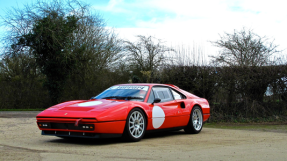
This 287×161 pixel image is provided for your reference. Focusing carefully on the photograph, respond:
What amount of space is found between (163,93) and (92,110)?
233cm

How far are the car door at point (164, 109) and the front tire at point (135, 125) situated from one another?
0.41 metres

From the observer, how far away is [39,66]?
78.0ft

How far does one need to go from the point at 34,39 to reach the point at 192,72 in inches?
533

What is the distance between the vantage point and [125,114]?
6.44m

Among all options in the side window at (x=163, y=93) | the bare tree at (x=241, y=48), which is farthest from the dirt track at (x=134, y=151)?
the bare tree at (x=241, y=48)

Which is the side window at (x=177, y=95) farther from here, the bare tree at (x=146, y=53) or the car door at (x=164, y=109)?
the bare tree at (x=146, y=53)

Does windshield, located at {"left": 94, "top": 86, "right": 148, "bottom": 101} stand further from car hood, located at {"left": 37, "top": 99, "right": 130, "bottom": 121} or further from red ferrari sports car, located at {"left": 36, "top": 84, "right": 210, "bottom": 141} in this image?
car hood, located at {"left": 37, "top": 99, "right": 130, "bottom": 121}

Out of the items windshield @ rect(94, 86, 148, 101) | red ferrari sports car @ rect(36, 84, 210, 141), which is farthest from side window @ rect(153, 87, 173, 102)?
windshield @ rect(94, 86, 148, 101)

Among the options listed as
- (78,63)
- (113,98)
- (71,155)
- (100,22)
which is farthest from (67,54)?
(71,155)

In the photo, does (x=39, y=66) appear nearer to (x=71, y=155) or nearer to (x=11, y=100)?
(x=11, y=100)

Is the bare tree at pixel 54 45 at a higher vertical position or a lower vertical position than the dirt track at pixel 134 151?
higher

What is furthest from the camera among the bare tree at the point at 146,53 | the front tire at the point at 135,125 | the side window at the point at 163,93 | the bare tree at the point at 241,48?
the bare tree at the point at 146,53

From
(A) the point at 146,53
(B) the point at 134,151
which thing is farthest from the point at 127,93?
(A) the point at 146,53

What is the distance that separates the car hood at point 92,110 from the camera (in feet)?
20.1
